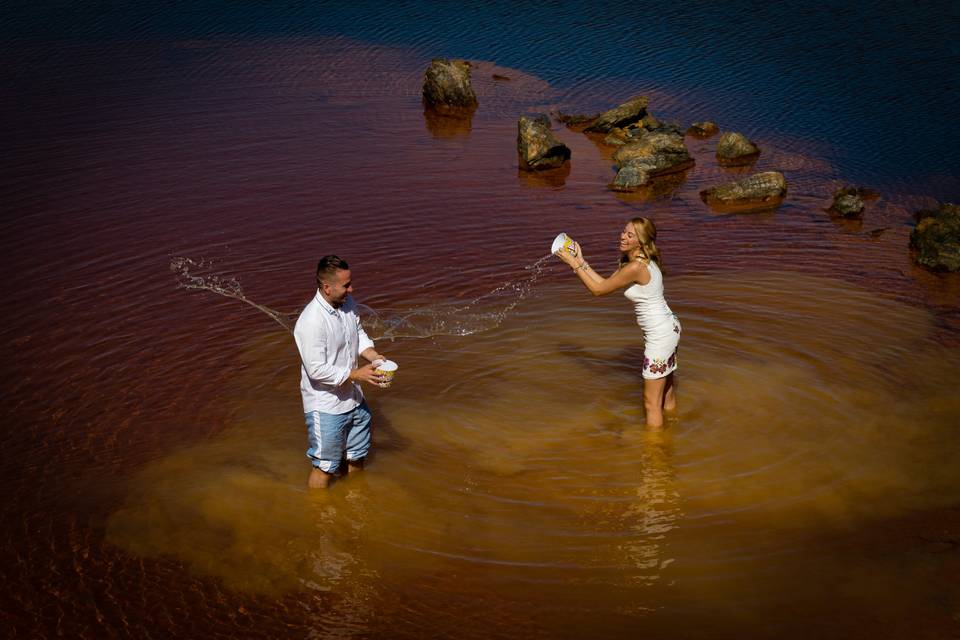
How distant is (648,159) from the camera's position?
1661cm

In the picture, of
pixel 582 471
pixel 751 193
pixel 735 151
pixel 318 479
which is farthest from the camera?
pixel 735 151

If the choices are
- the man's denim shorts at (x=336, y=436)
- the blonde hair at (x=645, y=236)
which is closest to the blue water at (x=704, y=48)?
the blonde hair at (x=645, y=236)

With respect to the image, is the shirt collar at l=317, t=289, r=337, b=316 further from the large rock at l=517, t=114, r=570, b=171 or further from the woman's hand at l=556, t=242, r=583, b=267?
the large rock at l=517, t=114, r=570, b=171

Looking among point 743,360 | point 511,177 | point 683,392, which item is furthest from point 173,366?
point 511,177

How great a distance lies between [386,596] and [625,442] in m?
3.07

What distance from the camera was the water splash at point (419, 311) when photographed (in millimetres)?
10711

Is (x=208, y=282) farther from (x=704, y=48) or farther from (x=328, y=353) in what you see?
(x=704, y=48)

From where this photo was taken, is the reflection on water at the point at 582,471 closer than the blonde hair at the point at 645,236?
Yes

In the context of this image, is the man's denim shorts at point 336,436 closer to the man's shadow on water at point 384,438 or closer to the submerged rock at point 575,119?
the man's shadow on water at point 384,438

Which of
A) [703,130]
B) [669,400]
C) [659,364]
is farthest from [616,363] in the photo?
[703,130]

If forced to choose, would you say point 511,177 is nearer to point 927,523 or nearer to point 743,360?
point 743,360

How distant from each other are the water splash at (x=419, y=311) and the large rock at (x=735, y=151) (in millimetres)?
7500

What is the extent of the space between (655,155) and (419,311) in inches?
303

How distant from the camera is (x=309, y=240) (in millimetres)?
13250
